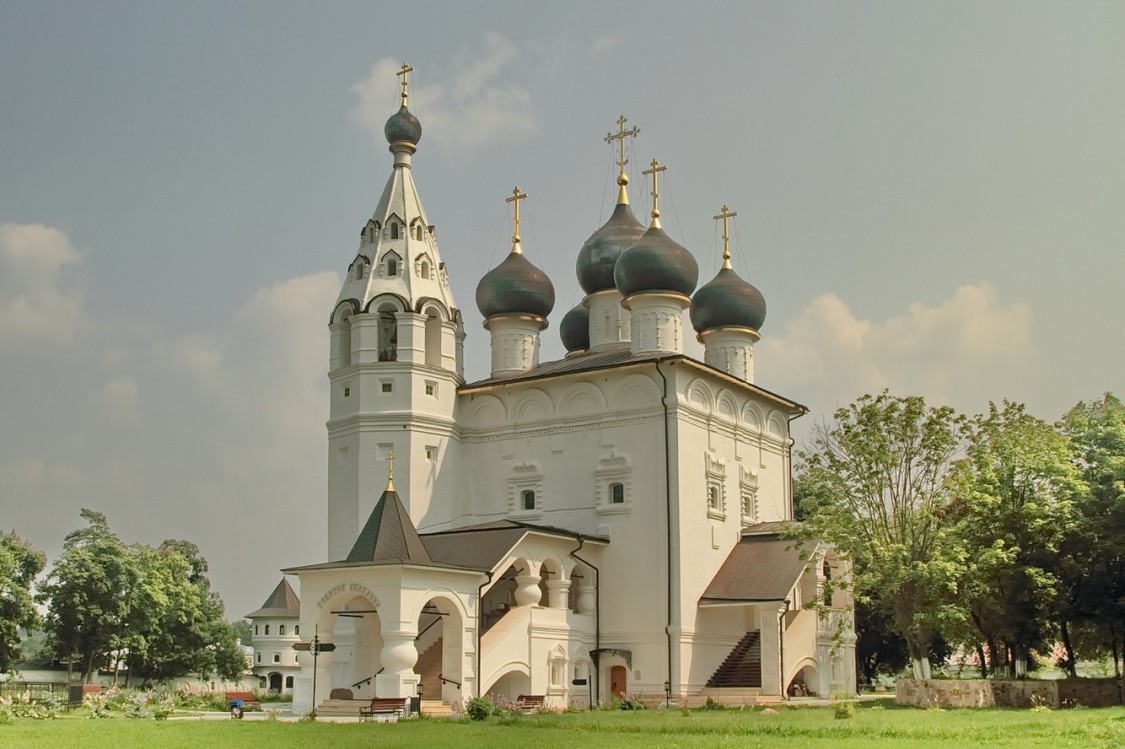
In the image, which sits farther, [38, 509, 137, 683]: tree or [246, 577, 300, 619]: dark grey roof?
[246, 577, 300, 619]: dark grey roof

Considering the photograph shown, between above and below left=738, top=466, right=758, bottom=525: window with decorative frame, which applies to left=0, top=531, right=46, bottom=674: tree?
below

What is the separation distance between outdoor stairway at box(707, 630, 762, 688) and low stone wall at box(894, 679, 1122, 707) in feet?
13.8

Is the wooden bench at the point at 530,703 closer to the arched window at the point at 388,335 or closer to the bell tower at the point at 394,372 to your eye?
the bell tower at the point at 394,372

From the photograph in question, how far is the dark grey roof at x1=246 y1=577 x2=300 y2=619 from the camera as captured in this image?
52469 millimetres

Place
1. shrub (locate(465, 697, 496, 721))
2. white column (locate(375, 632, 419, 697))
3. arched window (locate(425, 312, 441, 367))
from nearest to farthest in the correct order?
1. shrub (locate(465, 697, 496, 721))
2. white column (locate(375, 632, 419, 697))
3. arched window (locate(425, 312, 441, 367))

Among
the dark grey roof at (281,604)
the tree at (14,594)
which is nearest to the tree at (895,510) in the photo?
the tree at (14,594)

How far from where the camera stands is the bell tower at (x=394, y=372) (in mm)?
27406

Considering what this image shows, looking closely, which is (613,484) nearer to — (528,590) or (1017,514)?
(528,590)

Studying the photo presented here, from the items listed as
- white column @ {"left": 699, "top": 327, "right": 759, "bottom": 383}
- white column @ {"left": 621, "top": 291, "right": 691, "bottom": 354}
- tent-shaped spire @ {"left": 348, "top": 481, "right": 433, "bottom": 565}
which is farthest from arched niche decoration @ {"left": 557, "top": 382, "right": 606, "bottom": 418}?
tent-shaped spire @ {"left": 348, "top": 481, "right": 433, "bottom": 565}

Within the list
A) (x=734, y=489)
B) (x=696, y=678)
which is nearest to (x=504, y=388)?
(x=734, y=489)

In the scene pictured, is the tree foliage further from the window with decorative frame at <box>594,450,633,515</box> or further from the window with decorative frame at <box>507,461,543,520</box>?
the window with decorative frame at <box>594,450,633,515</box>

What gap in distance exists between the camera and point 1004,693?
21.5m

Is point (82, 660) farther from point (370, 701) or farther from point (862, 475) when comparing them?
→ point (862, 475)

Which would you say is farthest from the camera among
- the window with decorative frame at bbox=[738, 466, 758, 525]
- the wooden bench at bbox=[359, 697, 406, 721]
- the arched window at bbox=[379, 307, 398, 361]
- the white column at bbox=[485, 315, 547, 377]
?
the white column at bbox=[485, 315, 547, 377]
